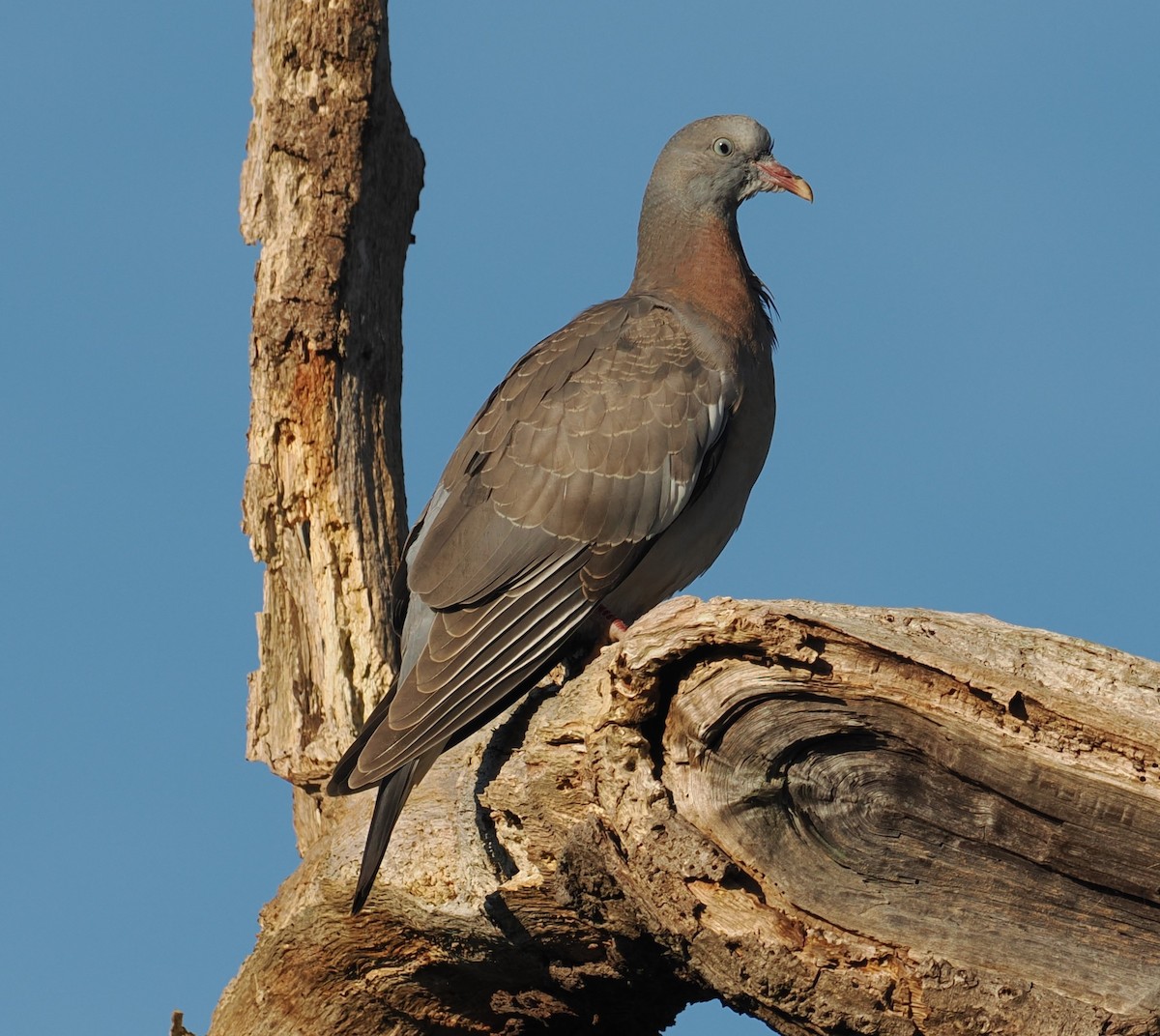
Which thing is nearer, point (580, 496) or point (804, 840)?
point (804, 840)

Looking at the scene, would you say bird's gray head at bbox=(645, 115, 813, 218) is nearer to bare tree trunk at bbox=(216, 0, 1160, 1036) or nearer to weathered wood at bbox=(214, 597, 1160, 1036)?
bare tree trunk at bbox=(216, 0, 1160, 1036)

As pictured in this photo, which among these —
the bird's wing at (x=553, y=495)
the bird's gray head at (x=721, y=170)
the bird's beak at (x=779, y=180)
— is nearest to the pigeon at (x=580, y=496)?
the bird's wing at (x=553, y=495)

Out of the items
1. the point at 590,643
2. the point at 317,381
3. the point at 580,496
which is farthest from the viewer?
the point at 317,381

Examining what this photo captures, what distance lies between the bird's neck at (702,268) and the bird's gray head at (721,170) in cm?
8

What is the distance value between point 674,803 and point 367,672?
2392mm

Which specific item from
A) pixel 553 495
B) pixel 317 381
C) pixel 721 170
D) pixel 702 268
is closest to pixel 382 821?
pixel 553 495

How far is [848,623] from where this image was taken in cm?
405

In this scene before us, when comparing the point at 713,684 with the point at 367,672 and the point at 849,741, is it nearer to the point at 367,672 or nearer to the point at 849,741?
the point at 849,741

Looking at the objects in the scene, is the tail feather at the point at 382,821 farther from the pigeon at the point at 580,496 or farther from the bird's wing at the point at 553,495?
the bird's wing at the point at 553,495

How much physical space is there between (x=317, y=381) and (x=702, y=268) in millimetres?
1693

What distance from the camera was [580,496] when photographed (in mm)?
5625

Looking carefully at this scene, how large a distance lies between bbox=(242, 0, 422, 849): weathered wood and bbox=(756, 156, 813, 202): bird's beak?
1666mm

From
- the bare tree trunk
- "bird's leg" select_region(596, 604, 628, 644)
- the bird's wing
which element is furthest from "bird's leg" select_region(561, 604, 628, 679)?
the bare tree trunk

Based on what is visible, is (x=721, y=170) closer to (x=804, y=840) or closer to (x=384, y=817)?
(x=384, y=817)
